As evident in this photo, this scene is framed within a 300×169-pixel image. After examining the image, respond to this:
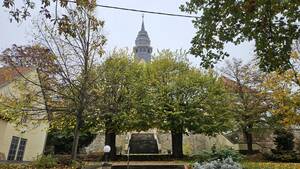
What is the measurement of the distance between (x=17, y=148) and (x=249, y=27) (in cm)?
1971

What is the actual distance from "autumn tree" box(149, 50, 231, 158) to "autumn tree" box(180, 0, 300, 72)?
1247cm

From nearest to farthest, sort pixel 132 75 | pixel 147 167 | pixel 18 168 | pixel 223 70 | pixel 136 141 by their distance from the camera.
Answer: pixel 18 168 < pixel 147 167 < pixel 132 75 < pixel 223 70 < pixel 136 141

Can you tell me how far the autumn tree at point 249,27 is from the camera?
6.84m

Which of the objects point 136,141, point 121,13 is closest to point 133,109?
point 136,141

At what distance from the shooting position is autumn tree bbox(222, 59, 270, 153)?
74.4 ft

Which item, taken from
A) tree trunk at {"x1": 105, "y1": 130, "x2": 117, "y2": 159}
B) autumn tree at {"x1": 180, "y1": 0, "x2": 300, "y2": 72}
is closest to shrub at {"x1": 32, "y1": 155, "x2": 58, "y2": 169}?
autumn tree at {"x1": 180, "y1": 0, "x2": 300, "y2": 72}

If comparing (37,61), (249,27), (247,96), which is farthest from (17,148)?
(249,27)

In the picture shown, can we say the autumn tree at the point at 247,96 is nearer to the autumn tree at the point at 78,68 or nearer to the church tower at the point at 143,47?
the autumn tree at the point at 78,68

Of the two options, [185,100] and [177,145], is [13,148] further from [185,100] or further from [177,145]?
[185,100]

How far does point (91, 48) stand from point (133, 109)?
7.14 meters

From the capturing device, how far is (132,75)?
21422 millimetres

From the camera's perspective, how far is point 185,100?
21922 millimetres

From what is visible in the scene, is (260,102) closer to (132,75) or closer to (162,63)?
(162,63)

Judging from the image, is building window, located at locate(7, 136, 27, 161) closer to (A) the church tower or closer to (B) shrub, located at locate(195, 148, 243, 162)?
(B) shrub, located at locate(195, 148, 243, 162)
